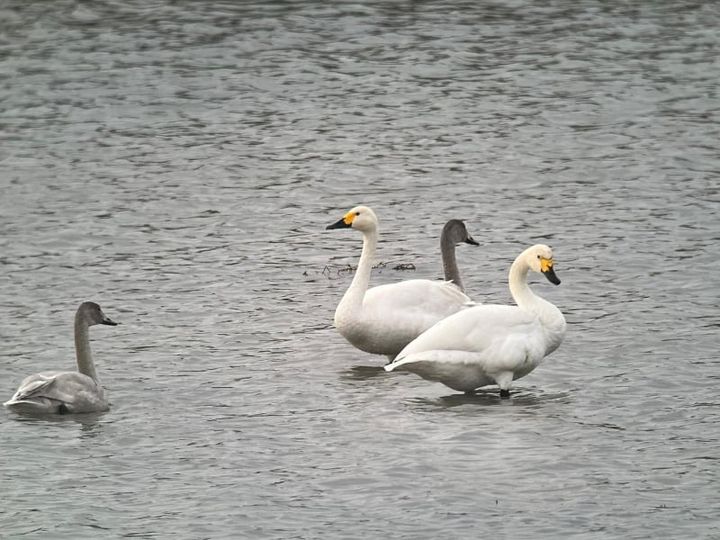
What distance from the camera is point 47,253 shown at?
19.2 metres

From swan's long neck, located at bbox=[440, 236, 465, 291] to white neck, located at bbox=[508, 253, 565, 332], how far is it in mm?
1834

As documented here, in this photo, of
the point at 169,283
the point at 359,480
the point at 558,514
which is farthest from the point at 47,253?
the point at 558,514

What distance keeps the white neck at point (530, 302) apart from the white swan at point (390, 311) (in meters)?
0.92

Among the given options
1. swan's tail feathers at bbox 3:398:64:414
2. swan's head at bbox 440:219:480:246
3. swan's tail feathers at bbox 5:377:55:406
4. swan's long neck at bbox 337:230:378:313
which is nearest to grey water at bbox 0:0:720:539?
swan's tail feathers at bbox 3:398:64:414

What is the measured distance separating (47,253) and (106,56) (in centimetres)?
988

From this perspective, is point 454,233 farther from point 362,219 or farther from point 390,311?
point 390,311

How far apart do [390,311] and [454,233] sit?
1837 mm

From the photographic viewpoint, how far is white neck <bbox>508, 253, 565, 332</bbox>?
47.1ft

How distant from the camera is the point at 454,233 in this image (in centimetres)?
1678

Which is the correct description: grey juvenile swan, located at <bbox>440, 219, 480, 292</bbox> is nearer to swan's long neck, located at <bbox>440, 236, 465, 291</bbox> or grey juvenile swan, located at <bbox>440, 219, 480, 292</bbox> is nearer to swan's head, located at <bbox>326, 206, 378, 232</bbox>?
swan's long neck, located at <bbox>440, 236, 465, 291</bbox>

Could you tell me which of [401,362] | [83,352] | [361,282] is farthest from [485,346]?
[83,352]

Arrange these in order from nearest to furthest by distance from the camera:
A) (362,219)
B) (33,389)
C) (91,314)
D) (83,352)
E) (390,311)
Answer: (33,389) < (83,352) < (91,314) < (390,311) < (362,219)

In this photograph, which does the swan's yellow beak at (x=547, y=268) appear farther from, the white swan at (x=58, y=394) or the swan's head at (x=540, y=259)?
the white swan at (x=58, y=394)

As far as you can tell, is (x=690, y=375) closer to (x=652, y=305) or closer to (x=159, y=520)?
(x=652, y=305)
